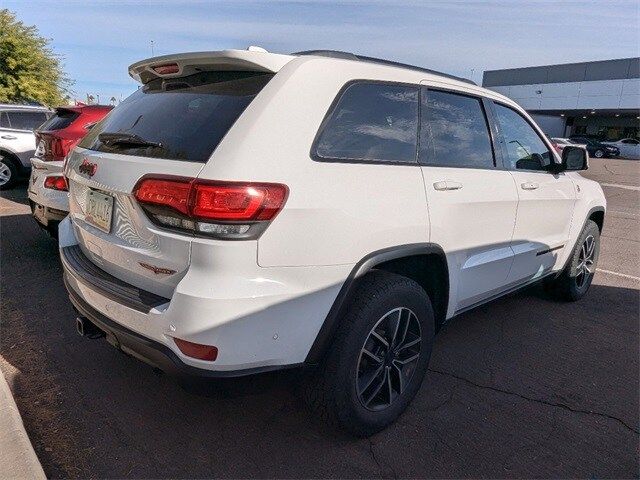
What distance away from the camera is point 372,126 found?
2348 millimetres

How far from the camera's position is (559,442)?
99.6 inches

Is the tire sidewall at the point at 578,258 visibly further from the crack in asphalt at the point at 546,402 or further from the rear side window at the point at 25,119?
the rear side window at the point at 25,119

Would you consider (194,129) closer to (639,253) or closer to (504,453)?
(504,453)

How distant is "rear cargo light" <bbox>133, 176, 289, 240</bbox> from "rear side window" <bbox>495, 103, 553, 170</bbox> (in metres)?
2.14

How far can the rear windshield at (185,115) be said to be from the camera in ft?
6.59

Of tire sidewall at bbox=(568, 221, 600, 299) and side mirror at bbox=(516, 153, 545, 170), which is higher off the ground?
side mirror at bbox=(516, 153, 545, 170)

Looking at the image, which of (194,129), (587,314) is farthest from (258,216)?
(587,314)

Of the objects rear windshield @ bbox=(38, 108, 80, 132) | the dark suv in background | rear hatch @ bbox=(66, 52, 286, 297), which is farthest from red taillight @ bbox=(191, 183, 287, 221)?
the dark suv in background

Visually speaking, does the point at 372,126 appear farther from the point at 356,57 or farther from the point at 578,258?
the point at 578,258

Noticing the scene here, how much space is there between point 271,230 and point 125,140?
961 mm

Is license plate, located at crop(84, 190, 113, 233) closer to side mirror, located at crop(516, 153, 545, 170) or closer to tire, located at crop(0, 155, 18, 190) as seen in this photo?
side mirror, located at crop(516, 153, 545, 170)

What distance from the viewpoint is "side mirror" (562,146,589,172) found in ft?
12.6

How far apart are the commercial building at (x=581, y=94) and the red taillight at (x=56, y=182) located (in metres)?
46.1

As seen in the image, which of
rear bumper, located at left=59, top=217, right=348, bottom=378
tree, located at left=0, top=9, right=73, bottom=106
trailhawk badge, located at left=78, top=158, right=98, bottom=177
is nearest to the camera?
rear bumper, located at left=59, top=217, right=348, bottom=378
